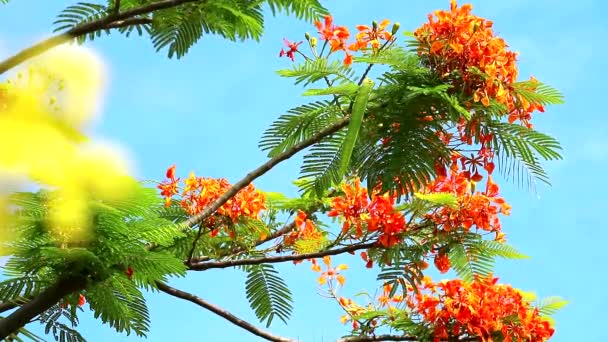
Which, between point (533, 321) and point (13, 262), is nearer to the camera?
point (13, 262)

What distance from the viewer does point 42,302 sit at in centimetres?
407

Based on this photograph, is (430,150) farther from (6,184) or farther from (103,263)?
(6,184)

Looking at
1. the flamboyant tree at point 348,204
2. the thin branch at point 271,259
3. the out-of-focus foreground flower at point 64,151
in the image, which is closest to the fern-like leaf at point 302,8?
the flamboyant tree at point 348,204

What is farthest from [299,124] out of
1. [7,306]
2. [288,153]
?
[7,306]

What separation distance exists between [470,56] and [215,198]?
194 cm

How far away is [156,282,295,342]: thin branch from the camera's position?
501 centimetres

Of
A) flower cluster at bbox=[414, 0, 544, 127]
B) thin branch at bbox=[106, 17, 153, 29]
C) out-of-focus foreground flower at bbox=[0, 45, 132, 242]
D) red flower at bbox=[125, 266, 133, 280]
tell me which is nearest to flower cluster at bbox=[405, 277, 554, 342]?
flower cluster at bbox=[414, 0, 544, 127]

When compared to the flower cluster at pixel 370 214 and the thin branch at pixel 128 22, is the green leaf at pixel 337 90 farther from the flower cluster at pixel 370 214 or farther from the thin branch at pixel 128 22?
the flower cluster at pixel 370 214

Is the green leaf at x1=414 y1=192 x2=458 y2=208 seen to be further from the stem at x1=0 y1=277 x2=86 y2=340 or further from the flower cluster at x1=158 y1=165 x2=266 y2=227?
the stem at x1=0 y1=277 x2=86 y2=340

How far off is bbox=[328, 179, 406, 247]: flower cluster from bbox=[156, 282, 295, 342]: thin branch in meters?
0.90

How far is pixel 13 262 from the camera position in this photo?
4.25 meters

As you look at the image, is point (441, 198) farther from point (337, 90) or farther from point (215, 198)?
point (215, 198)

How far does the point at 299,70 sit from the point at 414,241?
142 centimetres

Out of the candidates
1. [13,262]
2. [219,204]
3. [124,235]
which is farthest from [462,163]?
[13,262]
